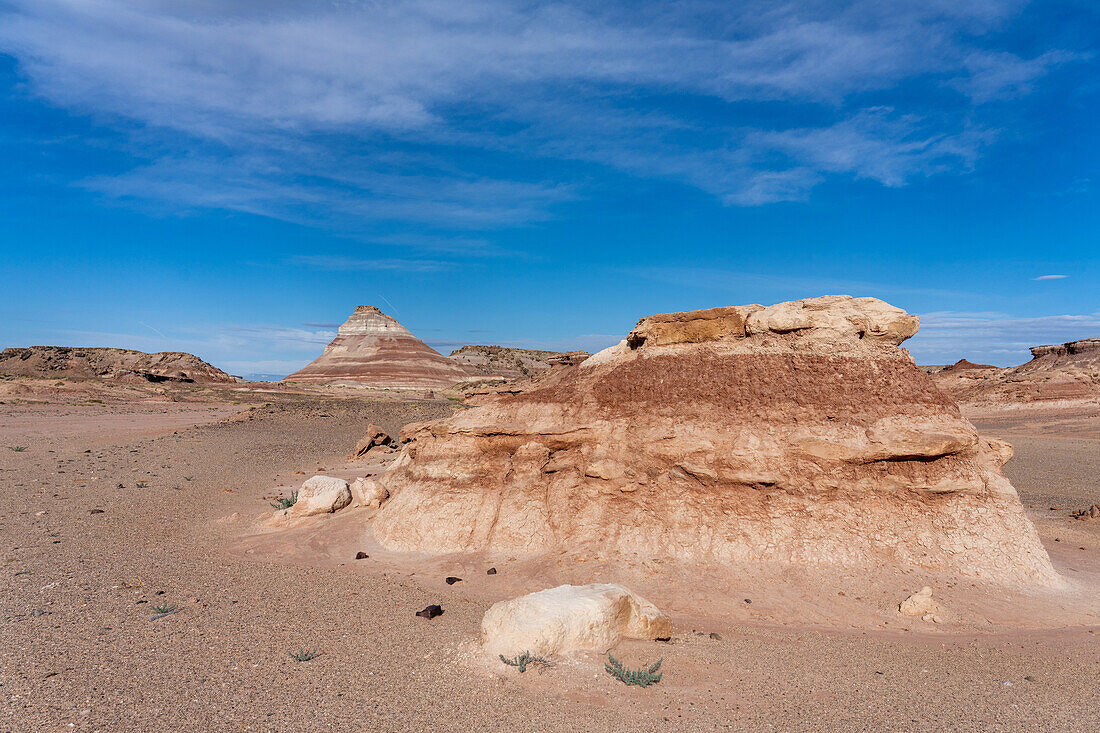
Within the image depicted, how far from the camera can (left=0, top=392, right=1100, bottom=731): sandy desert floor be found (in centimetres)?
424

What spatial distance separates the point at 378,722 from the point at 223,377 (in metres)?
80.5

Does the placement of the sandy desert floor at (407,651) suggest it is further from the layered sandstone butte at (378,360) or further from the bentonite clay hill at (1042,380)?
the layered sandstone butte at (378,360)

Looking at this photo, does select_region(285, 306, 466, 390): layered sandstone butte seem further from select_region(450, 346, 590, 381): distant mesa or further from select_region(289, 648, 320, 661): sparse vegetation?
select_region(289, 648, 320, 661): sparse vegetation

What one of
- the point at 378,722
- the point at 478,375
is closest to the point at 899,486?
the point at 378,722

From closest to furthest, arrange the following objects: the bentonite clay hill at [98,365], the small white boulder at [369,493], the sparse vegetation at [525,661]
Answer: the sparse vegetation at [525,661] < the small white boulder at [369,493] < the bentonite clay hill at [98,365]

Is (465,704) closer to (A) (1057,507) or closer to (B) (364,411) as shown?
(A) (1057,507)

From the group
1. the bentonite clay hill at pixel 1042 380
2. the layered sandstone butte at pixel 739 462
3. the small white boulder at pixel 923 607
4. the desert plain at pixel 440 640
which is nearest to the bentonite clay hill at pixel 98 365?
the desert plain at pixel 440 640

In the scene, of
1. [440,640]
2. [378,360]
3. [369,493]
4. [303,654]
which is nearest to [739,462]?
[440,640]

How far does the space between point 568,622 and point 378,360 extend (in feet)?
231

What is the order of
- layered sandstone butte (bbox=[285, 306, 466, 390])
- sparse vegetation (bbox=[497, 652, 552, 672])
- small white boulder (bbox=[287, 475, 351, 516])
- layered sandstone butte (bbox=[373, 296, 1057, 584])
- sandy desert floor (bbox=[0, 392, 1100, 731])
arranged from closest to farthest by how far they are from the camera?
1. sandy desert floor (bbox=[0, 392, 1100, 731])
2. sparse vegetation (bbox=[497, 652, 552, 672])
3. layered sandstone butte (bbox=[373, 296, 1057, 584])
4. small white boulder (bbox=[287, 475, 351, 516])
5. layered sandstone butte (bbox=[285, 306, 466, 390])

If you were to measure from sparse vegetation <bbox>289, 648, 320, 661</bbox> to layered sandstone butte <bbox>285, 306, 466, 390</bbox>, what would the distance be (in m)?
61.1

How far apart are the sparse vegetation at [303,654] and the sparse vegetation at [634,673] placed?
2.77 metres

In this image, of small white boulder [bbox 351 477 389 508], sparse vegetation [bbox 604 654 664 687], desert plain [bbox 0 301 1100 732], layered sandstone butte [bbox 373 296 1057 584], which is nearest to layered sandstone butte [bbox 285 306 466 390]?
small white boulder [bbox 351 477 389 508]

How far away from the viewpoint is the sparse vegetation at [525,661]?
4.83m
